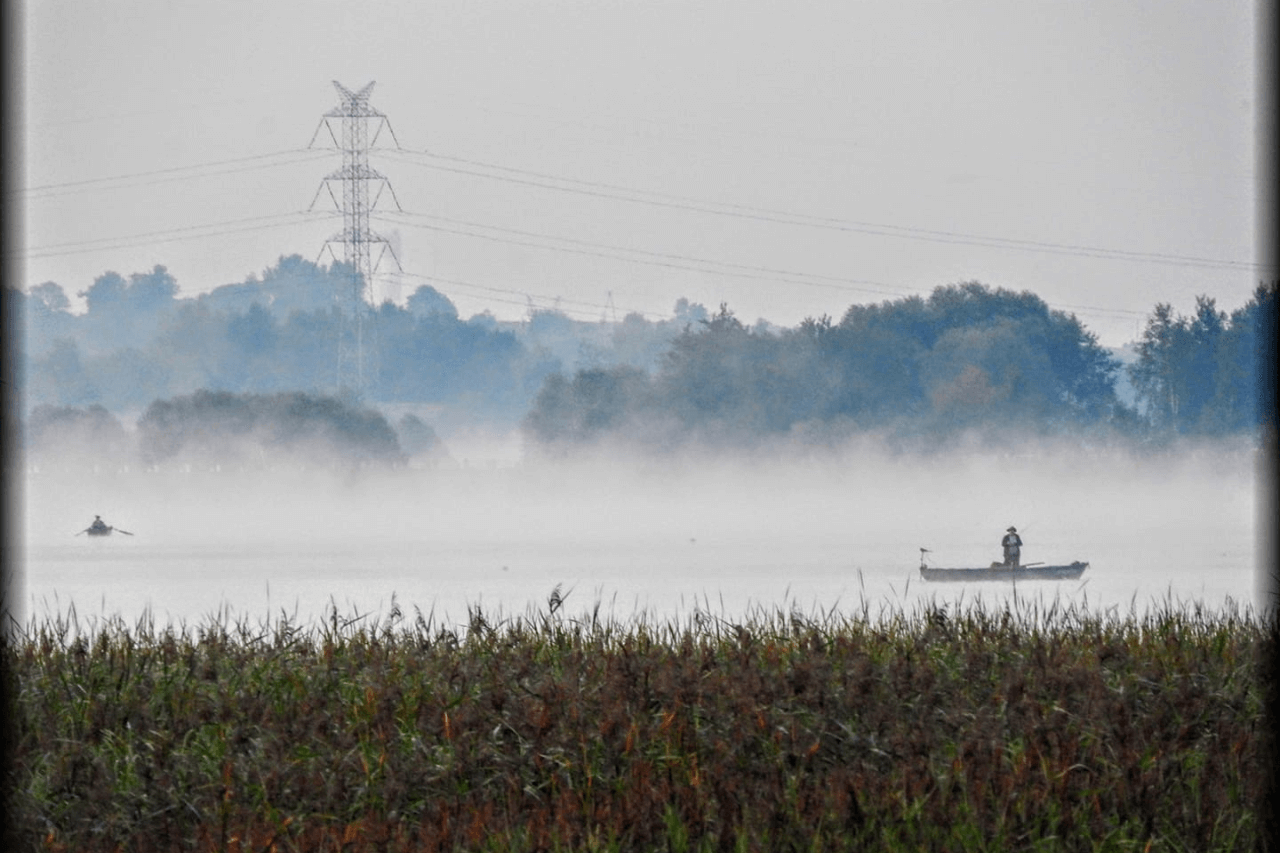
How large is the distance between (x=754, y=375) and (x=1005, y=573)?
36032 millimetres

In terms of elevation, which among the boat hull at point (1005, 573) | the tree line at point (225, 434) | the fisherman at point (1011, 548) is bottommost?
the boat hull at point (1005, 573)

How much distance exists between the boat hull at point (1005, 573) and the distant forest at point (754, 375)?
2663 cm

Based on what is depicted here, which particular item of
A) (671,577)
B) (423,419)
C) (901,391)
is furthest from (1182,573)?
(423,419)

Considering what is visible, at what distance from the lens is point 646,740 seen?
9398 mm

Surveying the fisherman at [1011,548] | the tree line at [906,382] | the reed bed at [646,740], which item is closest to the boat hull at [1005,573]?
the fisherman at [1011,548]

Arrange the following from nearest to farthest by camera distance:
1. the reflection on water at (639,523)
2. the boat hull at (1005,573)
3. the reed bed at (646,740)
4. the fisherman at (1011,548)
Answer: the reed bed at (646,740)
the fisherman at (1011,548)
the boat hull at (1005,573)
the reflection on water at (639,523)

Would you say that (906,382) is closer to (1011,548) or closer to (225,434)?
(225,434)

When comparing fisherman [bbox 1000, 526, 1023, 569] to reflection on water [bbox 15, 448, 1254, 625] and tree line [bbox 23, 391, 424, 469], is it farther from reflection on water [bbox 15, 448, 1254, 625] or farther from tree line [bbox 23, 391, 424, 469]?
tree line [bbox 23, 391, 424, 469]

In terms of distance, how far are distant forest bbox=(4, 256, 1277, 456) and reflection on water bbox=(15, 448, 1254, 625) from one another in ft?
10.5

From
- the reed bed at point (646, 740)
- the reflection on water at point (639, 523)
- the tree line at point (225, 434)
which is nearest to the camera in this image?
the reed bed at point (646, 740)

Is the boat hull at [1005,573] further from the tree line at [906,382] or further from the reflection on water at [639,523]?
the tree line at [906,382]

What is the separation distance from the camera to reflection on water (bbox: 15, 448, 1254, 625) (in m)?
47.8

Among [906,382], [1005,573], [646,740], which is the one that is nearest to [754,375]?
[906,382]

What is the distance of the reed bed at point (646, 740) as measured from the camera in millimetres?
8195
